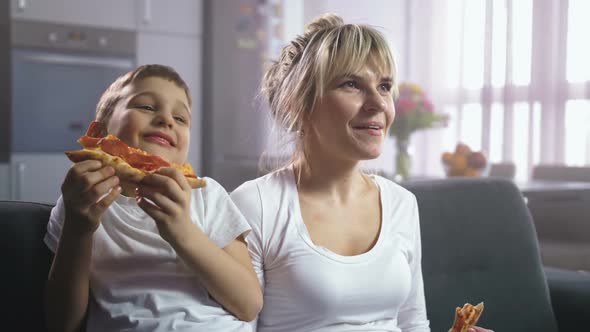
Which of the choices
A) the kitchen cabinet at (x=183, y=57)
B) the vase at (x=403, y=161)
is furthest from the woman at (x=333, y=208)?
the kitchen cabinet at (x=183, y=57)

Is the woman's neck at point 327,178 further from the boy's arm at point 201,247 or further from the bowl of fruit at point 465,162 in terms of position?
the bowl of fruit at point 465,162

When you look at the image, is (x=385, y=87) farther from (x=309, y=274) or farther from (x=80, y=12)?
(x=80, y=12)

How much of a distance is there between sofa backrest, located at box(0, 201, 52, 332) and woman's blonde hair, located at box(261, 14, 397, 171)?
572mm

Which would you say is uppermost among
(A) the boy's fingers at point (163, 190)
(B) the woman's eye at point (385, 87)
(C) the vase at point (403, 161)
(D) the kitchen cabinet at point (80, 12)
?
(D) the kitchen cabinet at point (80, 12)

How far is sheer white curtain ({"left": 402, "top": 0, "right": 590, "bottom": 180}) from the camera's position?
4.52 meters

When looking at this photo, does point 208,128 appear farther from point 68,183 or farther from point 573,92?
point 68,183

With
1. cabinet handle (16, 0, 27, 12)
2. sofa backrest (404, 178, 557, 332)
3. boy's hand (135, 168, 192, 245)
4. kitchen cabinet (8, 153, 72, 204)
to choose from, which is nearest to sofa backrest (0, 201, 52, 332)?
boy's hand (135, 168, 192, 245)

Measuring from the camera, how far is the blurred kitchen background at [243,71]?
3873 mm

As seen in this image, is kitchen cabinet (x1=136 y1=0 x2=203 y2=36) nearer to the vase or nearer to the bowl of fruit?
the vase

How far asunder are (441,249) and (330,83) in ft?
2.04

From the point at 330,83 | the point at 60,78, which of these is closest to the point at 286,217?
the point at 330,83

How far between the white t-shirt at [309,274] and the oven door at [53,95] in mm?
2914

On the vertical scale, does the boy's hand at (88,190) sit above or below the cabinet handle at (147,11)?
below

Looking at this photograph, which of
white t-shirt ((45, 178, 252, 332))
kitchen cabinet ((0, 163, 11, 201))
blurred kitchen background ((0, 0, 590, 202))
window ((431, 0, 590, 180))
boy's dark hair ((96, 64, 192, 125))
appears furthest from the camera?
window ((431, 0, 590, 180))
